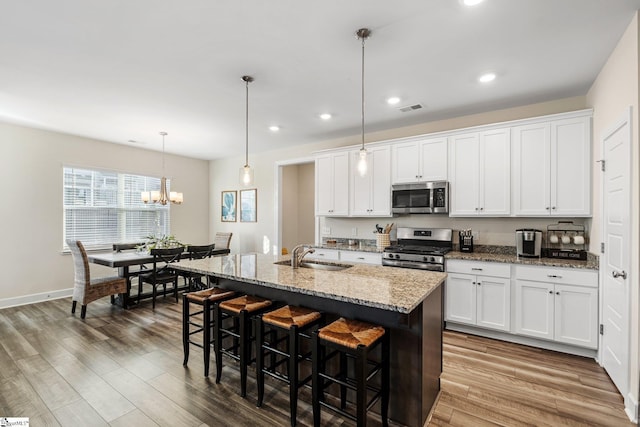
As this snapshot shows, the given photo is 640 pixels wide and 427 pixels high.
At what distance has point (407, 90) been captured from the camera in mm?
3291

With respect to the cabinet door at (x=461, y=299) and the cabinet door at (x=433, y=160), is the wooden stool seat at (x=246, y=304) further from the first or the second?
the cabinet door at (x=433, y=160)

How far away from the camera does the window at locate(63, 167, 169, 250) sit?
204 inches

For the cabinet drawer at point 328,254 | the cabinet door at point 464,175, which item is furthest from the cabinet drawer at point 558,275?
the cabinet drawer at point 328,254

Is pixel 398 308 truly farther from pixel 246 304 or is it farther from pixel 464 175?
pixel 464 175

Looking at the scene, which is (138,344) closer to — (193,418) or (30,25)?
(193,418)

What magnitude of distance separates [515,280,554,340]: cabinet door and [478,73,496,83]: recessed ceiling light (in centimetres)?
208

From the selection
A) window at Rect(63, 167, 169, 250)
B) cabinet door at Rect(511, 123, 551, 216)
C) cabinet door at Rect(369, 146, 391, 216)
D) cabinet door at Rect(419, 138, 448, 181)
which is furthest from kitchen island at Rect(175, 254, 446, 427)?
window at Rect(63, 167, 169, 250)

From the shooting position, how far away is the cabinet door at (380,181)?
439 centimetres

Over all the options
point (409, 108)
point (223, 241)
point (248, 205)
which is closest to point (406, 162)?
point (409, 108)

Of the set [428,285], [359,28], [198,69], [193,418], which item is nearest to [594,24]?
[359,28]

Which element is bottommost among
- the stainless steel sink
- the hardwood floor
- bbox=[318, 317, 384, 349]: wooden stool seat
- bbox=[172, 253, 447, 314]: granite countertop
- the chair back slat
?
the hardwood floor

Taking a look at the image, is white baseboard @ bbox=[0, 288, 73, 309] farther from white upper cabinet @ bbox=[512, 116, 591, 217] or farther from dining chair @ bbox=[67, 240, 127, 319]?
white upper cabinet @ bbox=[512, 116, 591, 217]

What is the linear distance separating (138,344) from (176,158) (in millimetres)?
4465

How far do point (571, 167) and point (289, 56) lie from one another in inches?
120
